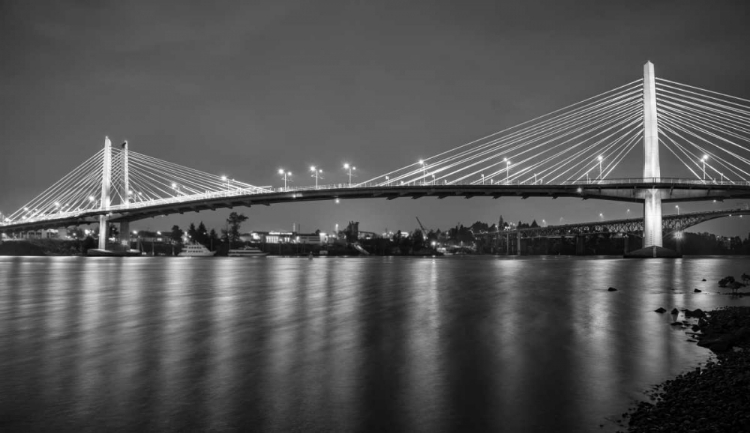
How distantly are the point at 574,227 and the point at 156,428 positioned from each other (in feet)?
527

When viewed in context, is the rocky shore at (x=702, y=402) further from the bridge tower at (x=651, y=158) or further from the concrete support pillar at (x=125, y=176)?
the concrete support pillar at (x=125, y=176)

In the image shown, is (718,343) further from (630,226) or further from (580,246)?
(580,246)

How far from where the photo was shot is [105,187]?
94812 mm

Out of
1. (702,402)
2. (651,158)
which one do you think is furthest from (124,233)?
(702,402)

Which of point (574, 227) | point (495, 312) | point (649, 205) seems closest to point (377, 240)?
point (574, 227)

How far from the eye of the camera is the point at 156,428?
6.25 m

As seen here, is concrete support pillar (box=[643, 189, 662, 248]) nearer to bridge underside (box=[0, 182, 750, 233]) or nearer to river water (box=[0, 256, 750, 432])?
bridge underside (box=[0, 182, 750, 233])

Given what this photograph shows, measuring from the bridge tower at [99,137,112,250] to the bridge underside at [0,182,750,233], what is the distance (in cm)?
161

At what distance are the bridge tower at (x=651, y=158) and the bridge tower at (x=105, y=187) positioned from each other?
8758 cm

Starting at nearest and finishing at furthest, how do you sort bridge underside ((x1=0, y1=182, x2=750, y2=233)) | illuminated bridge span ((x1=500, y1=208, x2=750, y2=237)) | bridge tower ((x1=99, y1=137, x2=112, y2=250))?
bridge underside ((x1=0, y1=182, x2=750, y2=233)) → bridge tower ((x1=99, y1=137, x2=112, y2=250)) → illuminated bridge span ((x1=500, y1=208, x2=750, y2=237))

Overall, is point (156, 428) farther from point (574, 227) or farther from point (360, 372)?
point (574, 227)

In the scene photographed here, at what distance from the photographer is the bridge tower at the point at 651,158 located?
6525cm

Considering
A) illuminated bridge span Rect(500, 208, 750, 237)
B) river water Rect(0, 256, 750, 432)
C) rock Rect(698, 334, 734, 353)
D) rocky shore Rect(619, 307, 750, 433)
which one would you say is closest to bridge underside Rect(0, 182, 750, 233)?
illuminated bridge span Rect(500, 208, 750, 237)

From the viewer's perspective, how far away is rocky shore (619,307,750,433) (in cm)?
569
